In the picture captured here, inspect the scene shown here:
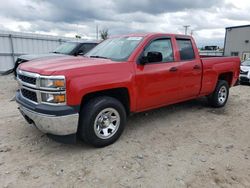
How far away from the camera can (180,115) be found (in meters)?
5.52

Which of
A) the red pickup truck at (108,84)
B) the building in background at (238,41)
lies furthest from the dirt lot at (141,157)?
the building in background at (238,41)

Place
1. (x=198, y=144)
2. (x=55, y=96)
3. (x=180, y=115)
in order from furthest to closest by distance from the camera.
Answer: (x=180, y=115) < (x=198, y=144) < (x=55, y=96)

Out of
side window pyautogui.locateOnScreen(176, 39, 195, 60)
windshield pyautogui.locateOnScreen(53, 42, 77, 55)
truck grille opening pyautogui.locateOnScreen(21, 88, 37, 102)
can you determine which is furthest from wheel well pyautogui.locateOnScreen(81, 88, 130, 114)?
windshield pyautogui.locateOnScreen(53, 42, 77, 55)

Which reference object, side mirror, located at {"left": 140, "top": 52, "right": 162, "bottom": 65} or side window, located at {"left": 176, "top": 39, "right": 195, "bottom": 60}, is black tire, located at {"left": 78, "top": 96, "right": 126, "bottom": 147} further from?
side window, located at {"left": 176, "top": 39, "right": 195, "bottom": 60}

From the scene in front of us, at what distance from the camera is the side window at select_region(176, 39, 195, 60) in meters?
4.90

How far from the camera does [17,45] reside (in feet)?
45.2

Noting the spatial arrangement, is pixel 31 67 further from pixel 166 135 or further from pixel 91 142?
pixel 166 135

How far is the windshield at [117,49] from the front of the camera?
4.11m

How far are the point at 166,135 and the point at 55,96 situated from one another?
2.28 metres

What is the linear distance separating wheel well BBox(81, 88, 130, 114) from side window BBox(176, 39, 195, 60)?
173 centimetres

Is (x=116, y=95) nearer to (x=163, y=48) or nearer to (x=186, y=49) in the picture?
(x=163, y=48)

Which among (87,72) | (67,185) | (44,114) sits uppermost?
(87,72)

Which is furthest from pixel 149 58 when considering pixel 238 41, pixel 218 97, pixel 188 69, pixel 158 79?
pixel 238 41

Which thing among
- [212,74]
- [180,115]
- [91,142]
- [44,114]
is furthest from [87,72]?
[212,74]
